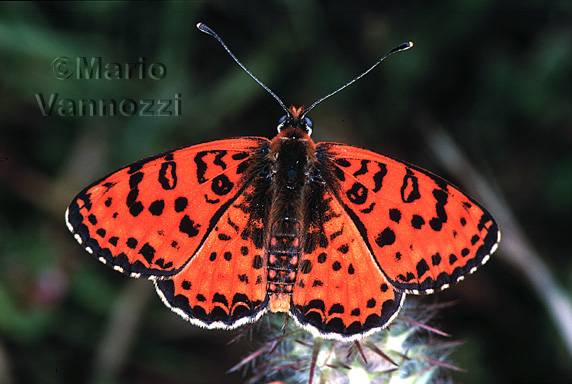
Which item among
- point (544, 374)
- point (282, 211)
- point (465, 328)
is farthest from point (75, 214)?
point (544, 374)

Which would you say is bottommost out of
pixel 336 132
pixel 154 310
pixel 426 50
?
pixel 154 310

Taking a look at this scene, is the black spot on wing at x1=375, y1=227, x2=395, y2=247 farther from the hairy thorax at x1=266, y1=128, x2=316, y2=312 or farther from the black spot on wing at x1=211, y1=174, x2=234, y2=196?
the black spot on wing at x1=211, y1=174, x2=234, y2=196

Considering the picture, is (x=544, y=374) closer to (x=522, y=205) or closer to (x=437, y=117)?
(x=522, y=205)

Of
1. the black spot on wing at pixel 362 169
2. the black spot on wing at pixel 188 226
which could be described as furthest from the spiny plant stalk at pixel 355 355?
the black spot on wing at pixel 362 169

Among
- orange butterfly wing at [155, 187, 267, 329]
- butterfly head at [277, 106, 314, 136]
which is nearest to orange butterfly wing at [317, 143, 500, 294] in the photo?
butterfly head at [277, 106, 314, 136]

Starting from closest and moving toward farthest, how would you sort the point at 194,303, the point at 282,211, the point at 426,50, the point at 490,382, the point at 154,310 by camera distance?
the point at 194,303 < the point at 282,211 < the point at 490,382 < the point at 154,310 < the point at 426,50

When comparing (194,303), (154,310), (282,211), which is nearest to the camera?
(194,303)

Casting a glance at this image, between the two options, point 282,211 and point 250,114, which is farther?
point 250,114
